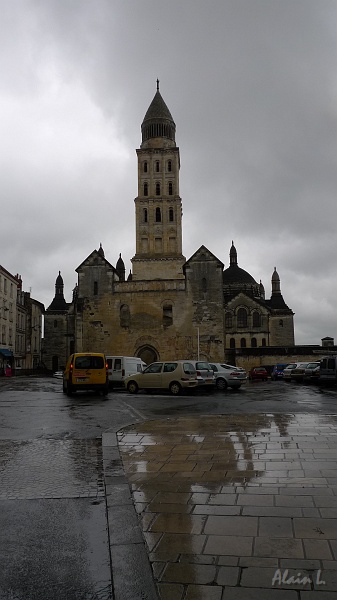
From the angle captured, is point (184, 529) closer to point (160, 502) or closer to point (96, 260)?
point (160, 502)

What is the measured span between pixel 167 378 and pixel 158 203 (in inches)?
1632

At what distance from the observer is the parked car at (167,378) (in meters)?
19.8

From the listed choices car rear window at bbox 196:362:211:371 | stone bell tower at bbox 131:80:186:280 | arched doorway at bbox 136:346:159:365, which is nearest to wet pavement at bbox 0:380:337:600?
car rear window at bbox 196:362:211:371

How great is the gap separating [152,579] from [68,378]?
1698 cm

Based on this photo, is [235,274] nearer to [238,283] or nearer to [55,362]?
[238,283]

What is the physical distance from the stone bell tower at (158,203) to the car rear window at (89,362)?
3614 centimetres

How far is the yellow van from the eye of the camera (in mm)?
19406

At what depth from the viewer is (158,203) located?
193 feet

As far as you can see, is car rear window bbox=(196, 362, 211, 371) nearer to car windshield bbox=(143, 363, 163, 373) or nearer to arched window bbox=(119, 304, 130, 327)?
car windshield bbox=(143, 363, 163, 373)

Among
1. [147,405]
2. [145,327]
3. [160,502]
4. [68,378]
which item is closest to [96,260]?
[145,327]

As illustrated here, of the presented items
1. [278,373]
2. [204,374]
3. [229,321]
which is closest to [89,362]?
[204,374]

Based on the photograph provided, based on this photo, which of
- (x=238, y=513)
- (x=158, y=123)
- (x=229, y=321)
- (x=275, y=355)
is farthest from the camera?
(x=229, y=321)

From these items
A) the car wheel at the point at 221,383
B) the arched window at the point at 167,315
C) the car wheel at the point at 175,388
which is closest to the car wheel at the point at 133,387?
the car wheel at the point at 175,388

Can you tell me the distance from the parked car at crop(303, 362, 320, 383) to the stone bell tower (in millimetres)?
26709
